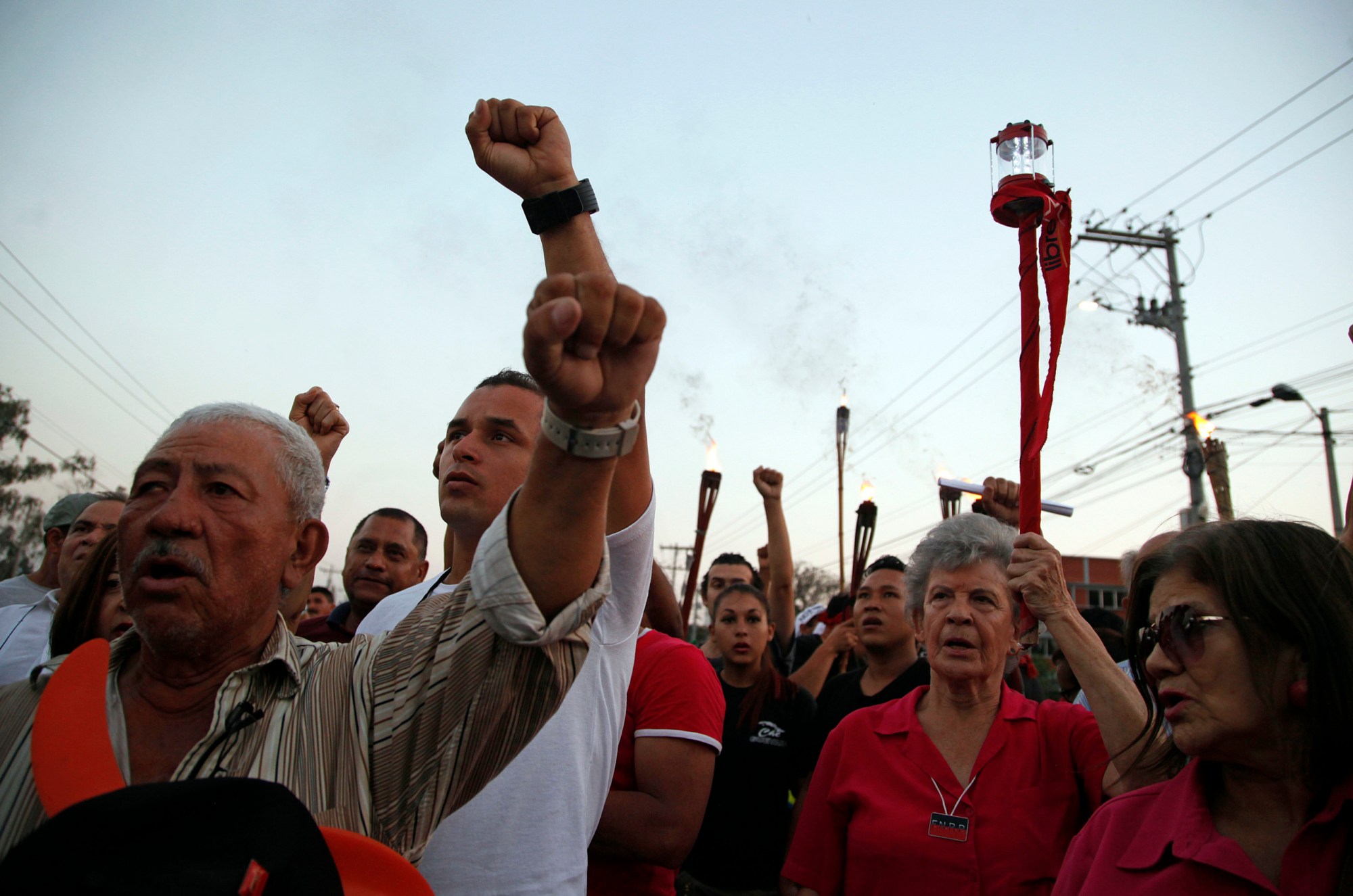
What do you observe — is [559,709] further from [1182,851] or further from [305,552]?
[1182,851]

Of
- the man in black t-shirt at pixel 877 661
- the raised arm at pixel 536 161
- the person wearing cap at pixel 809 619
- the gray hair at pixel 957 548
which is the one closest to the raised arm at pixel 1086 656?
the gray hair at pixel 957 548

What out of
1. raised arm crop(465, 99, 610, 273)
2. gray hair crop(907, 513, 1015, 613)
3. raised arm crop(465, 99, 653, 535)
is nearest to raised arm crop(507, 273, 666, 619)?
raised arm crop(465, 99, 653, 535)

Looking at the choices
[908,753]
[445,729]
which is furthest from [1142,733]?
[445,729]

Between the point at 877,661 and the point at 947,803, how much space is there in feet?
5.53

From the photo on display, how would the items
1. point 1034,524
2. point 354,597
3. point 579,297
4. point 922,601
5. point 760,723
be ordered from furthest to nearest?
point 354,597 < point 760,723 < point 922,601 < point 1034,524 < point 579,297

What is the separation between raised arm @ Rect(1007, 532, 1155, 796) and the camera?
8.51 ft

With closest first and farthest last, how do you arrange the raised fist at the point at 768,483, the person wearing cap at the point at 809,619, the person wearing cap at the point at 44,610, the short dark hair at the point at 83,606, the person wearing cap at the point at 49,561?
1. the short dark hair at the point at 83,606
2. the person wearing cap at the point at 44,610
3. the person wearing cap at the point at 49,561
4. the raised fist at the point at 768,483
5. the person wearing cap at the point at 809,619

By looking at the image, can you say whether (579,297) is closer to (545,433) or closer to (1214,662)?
(545,433)

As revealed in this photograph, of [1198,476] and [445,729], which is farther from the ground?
[1198,476]

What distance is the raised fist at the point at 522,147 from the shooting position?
1.87 m

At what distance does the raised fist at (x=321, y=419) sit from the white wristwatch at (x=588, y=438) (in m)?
2.33

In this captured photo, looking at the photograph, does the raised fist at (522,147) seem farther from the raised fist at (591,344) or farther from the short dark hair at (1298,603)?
the short dark hair at (1298,603)

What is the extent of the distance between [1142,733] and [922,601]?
1.32 meters

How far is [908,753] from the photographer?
3156 mm
